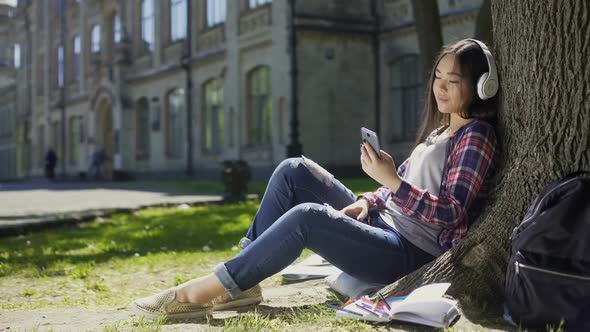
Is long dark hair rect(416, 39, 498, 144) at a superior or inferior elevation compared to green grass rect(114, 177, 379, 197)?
superior

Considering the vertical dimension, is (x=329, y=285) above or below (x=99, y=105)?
below

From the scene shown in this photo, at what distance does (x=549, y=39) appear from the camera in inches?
130

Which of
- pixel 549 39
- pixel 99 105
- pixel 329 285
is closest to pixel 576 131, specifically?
pixel 549 39

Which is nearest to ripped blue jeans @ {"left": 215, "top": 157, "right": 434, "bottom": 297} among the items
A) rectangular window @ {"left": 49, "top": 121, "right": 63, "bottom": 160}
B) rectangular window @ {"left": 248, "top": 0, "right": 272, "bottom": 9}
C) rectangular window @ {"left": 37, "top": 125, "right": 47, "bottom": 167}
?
rectangular window @ {"left": 248, "top": 0, "right": 272, "bottom": 9}

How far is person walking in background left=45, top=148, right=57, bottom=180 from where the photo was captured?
1517 inches

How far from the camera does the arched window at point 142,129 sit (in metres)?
31.3

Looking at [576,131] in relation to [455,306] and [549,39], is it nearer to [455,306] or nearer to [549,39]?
[549,39]

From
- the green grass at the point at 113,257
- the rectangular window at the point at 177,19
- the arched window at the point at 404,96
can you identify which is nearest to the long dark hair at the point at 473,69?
the green grass at the point at 113,257

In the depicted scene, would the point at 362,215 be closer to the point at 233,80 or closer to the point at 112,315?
the point at 112,315

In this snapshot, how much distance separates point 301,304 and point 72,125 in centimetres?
3742

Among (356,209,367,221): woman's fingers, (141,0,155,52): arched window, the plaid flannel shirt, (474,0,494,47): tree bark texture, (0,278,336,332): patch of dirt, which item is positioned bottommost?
(0,278,336,332): patch of dirt

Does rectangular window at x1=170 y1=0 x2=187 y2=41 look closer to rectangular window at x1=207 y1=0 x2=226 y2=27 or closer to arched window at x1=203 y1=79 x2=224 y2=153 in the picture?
rectangular window at x1=207 y1=0 x2=226 y2=27

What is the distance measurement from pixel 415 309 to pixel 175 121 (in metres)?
26.0

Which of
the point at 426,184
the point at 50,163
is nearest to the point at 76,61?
the point at 50,163
